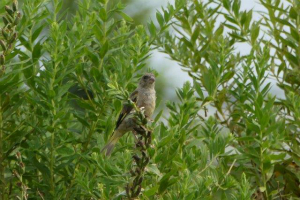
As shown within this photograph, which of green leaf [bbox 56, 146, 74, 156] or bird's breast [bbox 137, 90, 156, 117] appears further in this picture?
bird's breast [bbox 137, 90, 156, 117]

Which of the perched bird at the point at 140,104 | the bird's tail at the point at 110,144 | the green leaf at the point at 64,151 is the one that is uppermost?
the perched bird at the point at 140,104

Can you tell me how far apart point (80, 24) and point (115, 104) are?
41 centimetres

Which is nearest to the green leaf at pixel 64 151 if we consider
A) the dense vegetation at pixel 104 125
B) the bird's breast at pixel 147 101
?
the dense vegetation at pixel 104 125

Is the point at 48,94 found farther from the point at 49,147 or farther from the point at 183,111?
the point at 183,111

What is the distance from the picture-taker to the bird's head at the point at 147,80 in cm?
337

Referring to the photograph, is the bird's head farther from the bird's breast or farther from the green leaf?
the green leaf

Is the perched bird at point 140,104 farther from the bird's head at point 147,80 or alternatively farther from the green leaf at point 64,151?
the green leaf at point 64,151

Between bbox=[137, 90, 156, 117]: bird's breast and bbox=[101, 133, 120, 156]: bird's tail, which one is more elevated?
bbox=[137, 90, 156, 117]: bird's breast

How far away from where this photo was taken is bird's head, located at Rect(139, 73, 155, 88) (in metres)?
3.37

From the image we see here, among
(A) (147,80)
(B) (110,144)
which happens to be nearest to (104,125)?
(B) (110,144)

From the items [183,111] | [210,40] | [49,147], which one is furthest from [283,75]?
[49,147]

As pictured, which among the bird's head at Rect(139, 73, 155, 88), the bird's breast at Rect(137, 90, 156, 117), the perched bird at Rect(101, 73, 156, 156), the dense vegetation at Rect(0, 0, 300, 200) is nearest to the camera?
the dense vegetation at Rect(0, 0, 300, 200)

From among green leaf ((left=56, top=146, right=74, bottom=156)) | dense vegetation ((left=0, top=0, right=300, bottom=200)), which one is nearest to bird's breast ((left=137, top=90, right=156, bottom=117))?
dense vegetation ((left=0, top=0, right=300, bottom=200))

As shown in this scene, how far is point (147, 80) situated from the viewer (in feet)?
11.4
